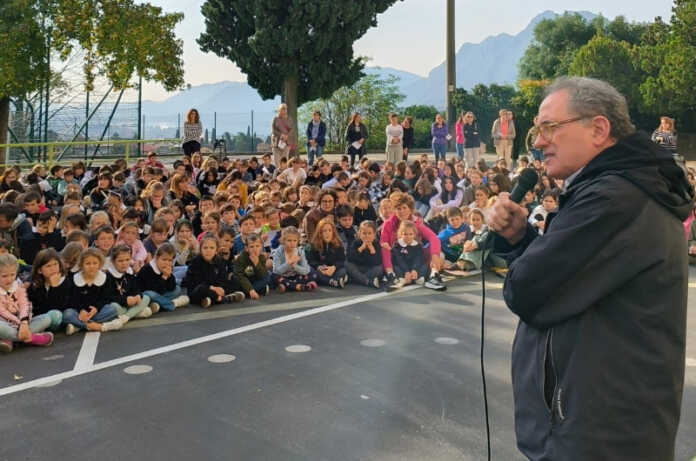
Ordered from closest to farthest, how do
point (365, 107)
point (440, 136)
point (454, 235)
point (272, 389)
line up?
1. point (272, 389)
2. point (454, 235)
3. point (440, 136)
4. point (365, 107)

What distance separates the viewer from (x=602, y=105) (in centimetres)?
202

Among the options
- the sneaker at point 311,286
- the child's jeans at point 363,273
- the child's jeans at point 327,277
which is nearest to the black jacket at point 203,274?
the sneaker at point 311,286

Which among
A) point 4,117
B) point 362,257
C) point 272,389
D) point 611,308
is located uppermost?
point 4,117

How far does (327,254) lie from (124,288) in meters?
2.57

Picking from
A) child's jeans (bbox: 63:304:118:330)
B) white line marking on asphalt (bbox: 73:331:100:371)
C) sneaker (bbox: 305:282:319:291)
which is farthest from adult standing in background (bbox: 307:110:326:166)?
white line marking on asphalt (bbox: 73:331:100:371)

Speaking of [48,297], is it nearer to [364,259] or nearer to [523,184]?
[364,259]

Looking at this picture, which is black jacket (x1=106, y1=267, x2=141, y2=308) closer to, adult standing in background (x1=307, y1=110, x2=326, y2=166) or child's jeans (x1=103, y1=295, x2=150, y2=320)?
child's jeans (x1=103, y1=295, x2=150, y2=320)

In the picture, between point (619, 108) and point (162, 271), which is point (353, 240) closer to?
point (162, 271)

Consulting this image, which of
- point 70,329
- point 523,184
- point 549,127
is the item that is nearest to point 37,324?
point 70,329

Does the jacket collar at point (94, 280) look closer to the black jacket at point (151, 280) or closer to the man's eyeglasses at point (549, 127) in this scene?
the black jacket at point (151, 280)

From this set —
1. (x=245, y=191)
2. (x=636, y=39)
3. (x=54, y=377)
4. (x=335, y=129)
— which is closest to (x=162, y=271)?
(x=54, y=377)

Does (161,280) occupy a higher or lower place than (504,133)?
lower

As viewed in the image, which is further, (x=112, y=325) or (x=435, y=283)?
(x=435, y=283)

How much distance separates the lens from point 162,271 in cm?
711
